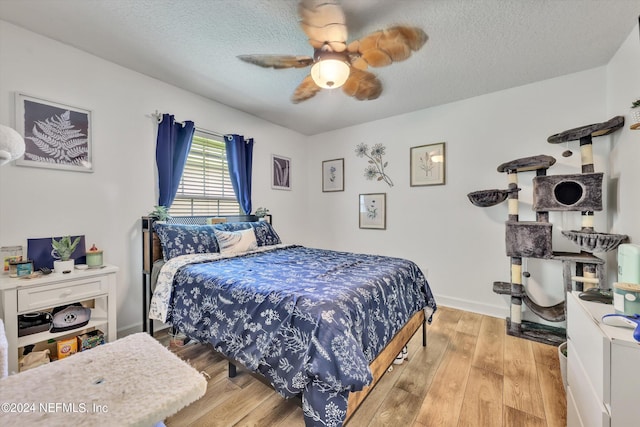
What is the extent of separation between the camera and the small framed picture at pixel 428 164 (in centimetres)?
342

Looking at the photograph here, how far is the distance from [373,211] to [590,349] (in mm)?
2981

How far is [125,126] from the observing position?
257 centimetres

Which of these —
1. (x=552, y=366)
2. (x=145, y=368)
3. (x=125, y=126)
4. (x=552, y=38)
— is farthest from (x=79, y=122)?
(x=552, y=366)

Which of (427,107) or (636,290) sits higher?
(427,107)

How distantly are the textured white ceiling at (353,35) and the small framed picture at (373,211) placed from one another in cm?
158

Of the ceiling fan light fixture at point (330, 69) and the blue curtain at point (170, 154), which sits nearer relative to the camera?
the ceiling fan light fixture at point (330, 69)

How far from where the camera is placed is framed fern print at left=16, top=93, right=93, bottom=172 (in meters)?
2.04

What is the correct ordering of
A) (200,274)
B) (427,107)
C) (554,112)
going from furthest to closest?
(427,107) < (554,112) < (200,274)

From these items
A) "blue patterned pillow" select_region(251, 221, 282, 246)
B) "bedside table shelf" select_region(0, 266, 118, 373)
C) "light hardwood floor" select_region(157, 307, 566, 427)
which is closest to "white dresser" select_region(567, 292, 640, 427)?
"light hardwood floor" select_region(157, 307, 566, 427)

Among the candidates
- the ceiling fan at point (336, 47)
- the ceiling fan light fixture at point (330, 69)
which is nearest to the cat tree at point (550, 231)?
the ceiling fan at point (336, 47)

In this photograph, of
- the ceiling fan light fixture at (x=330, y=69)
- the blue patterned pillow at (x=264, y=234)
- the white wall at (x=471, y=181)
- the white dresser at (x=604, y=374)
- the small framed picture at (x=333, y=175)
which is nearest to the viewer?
the white dresser at (x=604, y=374)

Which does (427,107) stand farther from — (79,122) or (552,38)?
(79,122)

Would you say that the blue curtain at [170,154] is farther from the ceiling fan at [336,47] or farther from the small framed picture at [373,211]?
the small framed picture at [373,211]

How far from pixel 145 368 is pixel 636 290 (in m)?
1.95
